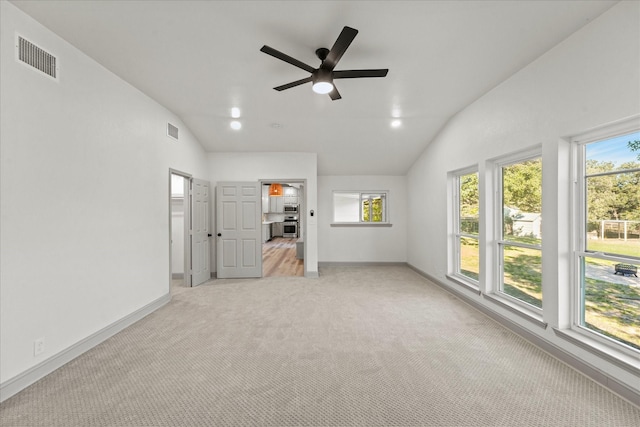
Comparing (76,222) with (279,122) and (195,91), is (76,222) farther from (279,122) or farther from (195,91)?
(279,122)

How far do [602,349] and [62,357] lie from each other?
444 cm

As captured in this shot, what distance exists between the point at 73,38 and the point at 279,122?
8.61 feet

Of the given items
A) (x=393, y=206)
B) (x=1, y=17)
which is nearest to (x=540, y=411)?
(x=1, y=17)

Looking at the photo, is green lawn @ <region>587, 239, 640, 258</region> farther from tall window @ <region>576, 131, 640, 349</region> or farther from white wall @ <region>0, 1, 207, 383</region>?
white wall @ <region>0, 1, 207, 383</region>

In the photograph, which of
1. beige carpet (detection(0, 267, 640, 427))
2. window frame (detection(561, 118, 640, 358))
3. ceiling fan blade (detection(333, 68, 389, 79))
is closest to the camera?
beige carpet (detection(0, 267, 640, 427))

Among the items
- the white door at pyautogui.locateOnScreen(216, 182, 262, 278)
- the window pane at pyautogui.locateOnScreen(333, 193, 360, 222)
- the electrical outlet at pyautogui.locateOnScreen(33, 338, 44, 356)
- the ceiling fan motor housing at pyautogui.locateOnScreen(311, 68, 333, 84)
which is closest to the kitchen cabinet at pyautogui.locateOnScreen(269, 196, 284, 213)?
the window pane at pyautogui.locateOnScreen(333, 193, 360, 222)

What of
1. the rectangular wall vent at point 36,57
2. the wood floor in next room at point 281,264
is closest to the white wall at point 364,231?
the wood floor in next room at point 281,264

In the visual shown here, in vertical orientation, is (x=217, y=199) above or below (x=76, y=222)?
above

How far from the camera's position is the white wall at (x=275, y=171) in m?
5.73

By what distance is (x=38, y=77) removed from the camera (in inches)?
89.0

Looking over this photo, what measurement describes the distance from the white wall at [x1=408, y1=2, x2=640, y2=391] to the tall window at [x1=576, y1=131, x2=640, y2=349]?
0.43 feet

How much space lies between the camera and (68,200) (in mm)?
2502

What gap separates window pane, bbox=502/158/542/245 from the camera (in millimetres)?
2975

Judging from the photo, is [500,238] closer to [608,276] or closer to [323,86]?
[608,276]
